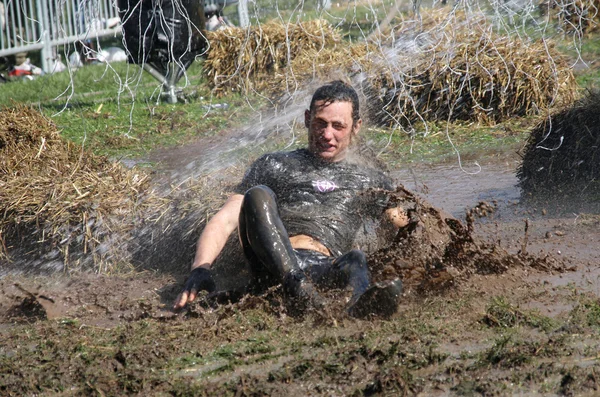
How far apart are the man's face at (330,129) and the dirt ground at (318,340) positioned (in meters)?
0.95

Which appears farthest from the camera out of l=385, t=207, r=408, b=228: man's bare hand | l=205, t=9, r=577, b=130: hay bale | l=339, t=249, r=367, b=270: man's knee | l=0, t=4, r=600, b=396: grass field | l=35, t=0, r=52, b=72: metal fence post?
l=35, t=0, r=52, b=72: metal fence post

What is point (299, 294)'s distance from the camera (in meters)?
4.31

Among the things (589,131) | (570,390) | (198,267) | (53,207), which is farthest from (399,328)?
(589,131)

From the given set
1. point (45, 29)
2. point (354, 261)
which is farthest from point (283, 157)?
point (45, 29)

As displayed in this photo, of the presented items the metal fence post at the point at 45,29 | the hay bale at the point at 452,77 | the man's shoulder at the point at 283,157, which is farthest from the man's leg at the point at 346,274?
the metal fence post at the point at 45,29

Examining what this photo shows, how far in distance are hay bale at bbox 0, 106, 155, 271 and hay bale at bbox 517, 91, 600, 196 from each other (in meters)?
3.17

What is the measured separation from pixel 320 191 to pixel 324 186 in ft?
0.14

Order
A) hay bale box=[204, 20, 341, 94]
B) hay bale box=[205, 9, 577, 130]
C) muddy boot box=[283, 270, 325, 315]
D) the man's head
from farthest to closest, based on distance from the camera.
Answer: hay bale box=[204, 20, 341, 94] < hay bale box=[205, 9, 577, 130] < the man's head < muddy boot box=[283, 270, 325, 315]

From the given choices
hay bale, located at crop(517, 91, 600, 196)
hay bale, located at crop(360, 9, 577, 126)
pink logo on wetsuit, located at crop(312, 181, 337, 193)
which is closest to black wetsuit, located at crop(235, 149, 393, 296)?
pink logo on wetsuit, located at crop(312, 181, 337, 193)

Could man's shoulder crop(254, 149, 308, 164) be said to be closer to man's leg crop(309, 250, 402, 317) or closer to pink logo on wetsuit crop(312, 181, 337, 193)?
pink logo on wetsuit crop(312, 181, 337, 193)

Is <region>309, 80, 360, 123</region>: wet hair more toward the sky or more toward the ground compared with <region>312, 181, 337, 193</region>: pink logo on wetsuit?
more toward the sky

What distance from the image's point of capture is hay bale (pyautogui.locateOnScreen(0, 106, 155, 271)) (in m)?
5.71

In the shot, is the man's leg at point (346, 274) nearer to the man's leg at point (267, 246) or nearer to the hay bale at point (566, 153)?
the man's leg at point (267, 246)

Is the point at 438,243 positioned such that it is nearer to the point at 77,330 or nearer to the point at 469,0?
the point at 469,0
